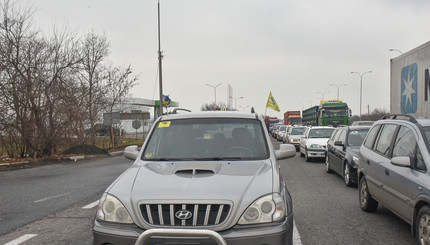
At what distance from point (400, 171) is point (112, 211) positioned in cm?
365

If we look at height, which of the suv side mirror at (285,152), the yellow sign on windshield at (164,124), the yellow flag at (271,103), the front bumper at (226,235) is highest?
the yellow flag at (271,103)

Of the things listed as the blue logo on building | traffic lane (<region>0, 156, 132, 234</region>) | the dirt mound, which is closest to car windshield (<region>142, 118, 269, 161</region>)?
traffic lane (<region>0, 156, 132, 234</region>)

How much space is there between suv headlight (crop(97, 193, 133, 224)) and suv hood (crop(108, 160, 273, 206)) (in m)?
0.07

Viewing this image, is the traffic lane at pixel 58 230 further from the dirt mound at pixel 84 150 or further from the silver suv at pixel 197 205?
the dirt mound at pixel 84 150

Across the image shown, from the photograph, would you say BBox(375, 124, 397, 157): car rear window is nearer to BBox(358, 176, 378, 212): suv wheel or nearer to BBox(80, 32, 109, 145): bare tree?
BBox(358, 176, 378, 212): suv wheel

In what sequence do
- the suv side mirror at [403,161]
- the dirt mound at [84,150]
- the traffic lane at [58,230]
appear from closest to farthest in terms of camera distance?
the suv side mirror at [403,161]
the traffic lane at [58,230]
the dirt mound at [84,150]

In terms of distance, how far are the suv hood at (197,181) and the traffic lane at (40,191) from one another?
3.00m

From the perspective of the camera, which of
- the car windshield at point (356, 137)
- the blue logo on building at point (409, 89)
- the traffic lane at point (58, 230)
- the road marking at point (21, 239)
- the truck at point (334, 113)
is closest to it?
the road marking at point (21, 239)

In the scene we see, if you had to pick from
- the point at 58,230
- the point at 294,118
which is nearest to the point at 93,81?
the point at 58,230

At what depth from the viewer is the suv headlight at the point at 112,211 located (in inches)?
131

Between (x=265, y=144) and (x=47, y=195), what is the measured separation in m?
6.00

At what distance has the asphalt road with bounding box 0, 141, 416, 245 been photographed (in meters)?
5.29

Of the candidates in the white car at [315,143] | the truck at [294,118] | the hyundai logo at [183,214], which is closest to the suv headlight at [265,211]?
the hyundai logo at [183,214]

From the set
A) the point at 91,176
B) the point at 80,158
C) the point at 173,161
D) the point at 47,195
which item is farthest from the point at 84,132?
the point at 173,161
